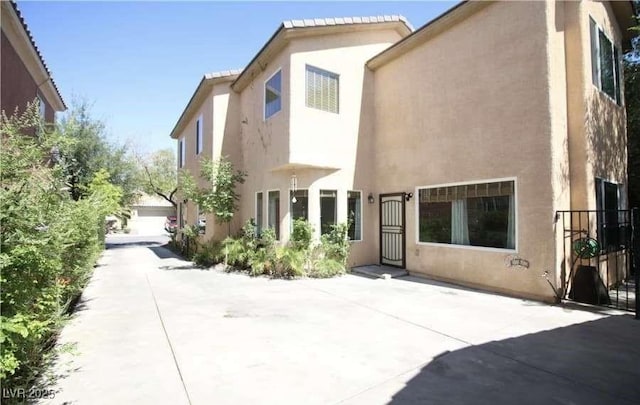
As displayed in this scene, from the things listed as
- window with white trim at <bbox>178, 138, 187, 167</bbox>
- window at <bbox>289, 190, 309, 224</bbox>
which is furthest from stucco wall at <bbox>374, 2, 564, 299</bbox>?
window with white trim at <bbox>178, 138, 187, 167</bbox>

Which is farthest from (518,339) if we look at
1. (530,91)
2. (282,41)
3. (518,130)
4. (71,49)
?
(71,49)

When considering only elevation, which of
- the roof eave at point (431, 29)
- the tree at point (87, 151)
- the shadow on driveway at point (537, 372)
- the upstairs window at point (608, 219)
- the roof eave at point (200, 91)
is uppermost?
the roof eave at point (200, 91)

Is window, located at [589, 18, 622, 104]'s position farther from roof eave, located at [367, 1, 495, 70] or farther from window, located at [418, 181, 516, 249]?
window, located at [418, 181, 516, 249]

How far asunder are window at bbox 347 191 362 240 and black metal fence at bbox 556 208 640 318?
6.19m

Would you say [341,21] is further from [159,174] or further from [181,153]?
[159,174]

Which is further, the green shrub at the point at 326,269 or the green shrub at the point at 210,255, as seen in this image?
the green shrub at the point at 210,255

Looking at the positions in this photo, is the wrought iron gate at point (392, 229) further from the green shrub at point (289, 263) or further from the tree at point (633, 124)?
the tree at point (633, 124)

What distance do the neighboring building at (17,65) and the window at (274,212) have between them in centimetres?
705

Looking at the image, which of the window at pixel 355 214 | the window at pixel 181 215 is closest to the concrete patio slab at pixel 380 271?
the window at pixel 355 214

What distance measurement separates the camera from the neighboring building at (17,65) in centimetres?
884

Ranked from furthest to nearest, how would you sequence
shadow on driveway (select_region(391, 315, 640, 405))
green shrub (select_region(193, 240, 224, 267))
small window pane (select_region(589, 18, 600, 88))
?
green shrub (select_region(193, 240, 224, 267))
small window pane (select_region(589, 18, 600, 88))
shadow on driveway (select_region(391, 315, 640, 405))

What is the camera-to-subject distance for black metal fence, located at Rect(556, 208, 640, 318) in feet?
24.7

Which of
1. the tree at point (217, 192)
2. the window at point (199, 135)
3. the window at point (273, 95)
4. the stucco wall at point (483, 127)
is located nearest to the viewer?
the stucco wall at point (483, 127)

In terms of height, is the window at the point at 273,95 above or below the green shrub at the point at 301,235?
above
